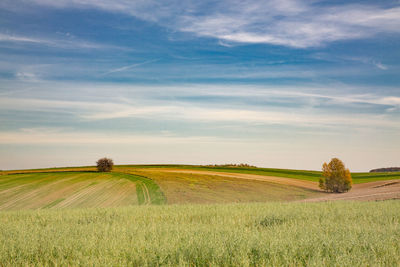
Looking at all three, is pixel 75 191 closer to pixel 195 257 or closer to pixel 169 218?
pixel 169 218

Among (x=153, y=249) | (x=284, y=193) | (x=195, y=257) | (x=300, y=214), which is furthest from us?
(x=284, y=193)

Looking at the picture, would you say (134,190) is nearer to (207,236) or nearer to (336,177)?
(336,177)

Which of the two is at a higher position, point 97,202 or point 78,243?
point 78,243

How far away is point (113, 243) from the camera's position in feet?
17.6

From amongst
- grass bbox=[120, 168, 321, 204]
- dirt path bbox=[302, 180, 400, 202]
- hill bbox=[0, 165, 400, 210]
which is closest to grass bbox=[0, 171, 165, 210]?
hill bbox=[0, 165, 400, 210]

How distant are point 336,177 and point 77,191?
28.6m

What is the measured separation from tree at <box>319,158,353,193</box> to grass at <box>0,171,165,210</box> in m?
20.2

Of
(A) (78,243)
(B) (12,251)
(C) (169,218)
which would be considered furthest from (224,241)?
(C) (169,218)

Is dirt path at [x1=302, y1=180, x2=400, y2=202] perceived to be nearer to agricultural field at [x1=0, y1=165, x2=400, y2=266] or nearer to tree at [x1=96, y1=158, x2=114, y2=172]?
agricultural field at [x1=0, y1=165, x2=400, y2=266]

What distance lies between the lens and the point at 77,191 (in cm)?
2867

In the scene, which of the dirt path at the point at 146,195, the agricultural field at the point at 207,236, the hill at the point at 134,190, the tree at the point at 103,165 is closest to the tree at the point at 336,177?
the hill at the point at 134,190

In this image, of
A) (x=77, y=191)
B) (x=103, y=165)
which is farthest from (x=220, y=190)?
(x=103, y=165)

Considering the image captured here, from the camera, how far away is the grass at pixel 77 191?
81.0 ft

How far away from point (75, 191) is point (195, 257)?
27.5 meters
